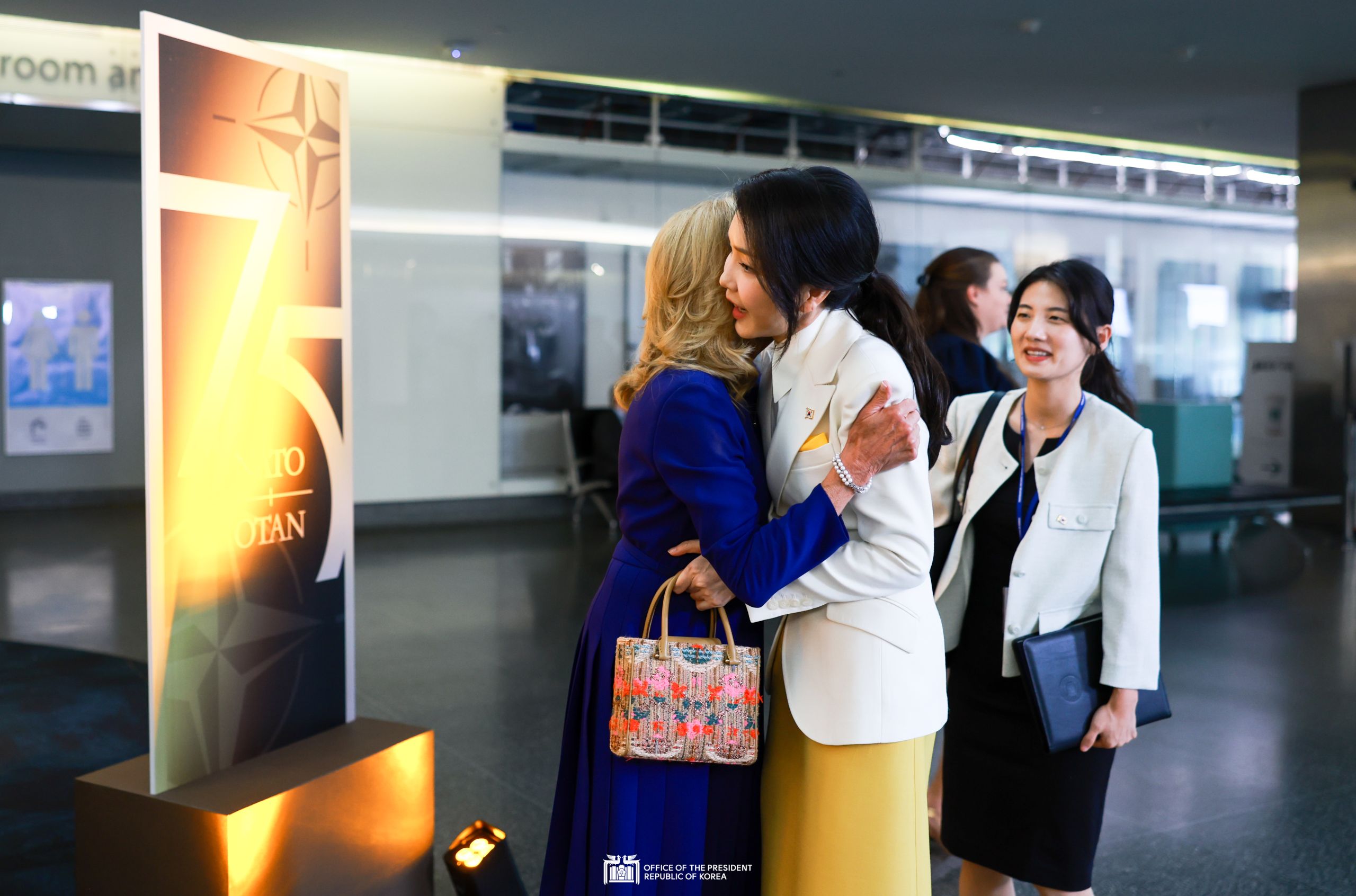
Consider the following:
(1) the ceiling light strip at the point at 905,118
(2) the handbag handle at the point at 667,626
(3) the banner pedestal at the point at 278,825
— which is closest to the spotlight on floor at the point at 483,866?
(3) the banner pedestal at the point at 278,825

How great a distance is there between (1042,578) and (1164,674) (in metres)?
3.73

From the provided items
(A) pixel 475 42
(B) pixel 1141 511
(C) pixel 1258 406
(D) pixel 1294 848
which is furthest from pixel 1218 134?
(B) pixel 1141 511

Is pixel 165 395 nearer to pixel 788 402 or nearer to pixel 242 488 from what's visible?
Result: pixel 242 488

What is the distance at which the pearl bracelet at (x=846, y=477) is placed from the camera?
5.56 feet

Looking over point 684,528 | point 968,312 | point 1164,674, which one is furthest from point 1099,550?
point 1164,674

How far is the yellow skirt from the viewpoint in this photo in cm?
176

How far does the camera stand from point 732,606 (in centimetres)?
181

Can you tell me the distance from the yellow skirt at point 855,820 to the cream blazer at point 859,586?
0.14 feet

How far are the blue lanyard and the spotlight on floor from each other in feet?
4.32

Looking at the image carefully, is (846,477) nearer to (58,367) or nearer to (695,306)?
(695,306)

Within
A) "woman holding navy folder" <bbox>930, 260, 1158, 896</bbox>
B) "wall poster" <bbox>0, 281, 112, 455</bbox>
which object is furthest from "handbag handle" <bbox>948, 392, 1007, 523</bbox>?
"wall poster" <bbox>0, 281, 112, 455</bbox>

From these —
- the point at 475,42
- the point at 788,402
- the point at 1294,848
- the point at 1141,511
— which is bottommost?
the point at 1294,848

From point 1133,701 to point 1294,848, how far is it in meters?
1.70

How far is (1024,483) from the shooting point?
7.82ft
